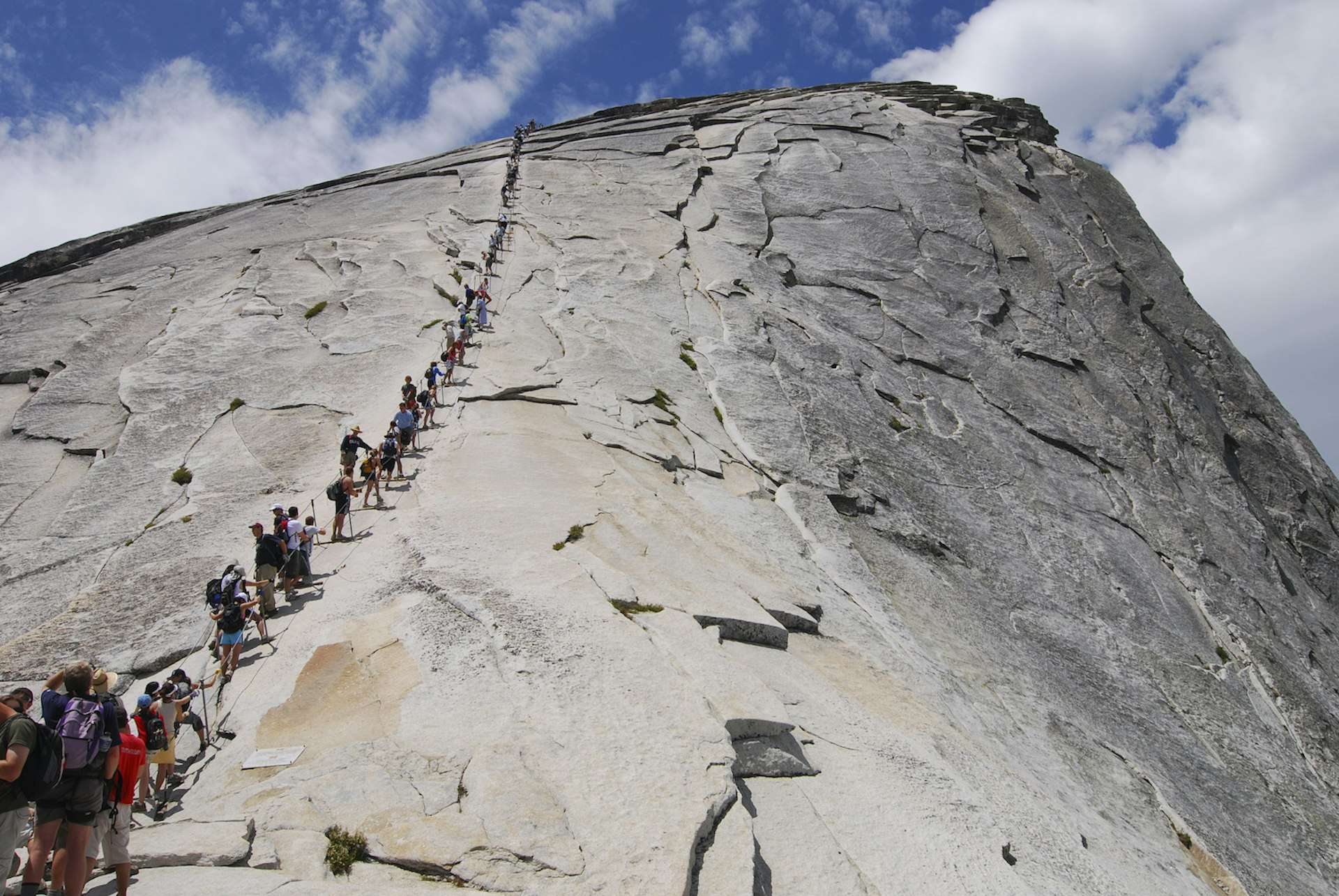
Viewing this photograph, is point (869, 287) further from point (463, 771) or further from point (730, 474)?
point (463, 771)

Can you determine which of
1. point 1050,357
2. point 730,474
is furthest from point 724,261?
point 730,474

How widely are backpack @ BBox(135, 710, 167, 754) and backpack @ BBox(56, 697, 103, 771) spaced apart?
300 cm

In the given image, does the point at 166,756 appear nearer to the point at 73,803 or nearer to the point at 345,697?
the point at 345,697

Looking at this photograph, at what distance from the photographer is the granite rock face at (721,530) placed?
414 inches

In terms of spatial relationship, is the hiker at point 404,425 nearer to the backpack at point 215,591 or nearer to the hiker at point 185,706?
the backpack at point 215,591

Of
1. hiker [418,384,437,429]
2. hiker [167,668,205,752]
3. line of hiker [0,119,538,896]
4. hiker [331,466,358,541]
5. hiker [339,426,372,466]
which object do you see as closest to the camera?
line of hiker [0,119,538,896]

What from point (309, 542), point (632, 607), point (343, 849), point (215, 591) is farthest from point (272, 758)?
point (309, 542)

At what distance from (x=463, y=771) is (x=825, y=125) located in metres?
47.4

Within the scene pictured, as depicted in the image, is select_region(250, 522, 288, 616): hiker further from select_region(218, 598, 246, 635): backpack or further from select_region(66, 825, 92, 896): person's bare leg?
select_region(66, 825, 92, 896): person's bare leg

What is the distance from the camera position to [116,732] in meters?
7.91

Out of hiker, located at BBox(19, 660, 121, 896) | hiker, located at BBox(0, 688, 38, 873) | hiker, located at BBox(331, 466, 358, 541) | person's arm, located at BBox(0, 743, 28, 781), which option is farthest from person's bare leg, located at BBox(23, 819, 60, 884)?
hiker, located at BBox(331, 466, 358, 541)

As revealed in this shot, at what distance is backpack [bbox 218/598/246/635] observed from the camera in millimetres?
12773

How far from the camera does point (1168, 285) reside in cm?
4288

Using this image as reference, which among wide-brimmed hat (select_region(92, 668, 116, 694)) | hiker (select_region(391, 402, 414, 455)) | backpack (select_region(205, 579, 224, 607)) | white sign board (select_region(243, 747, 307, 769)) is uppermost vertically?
hiker (select_region(391, 402, 414, 455))
